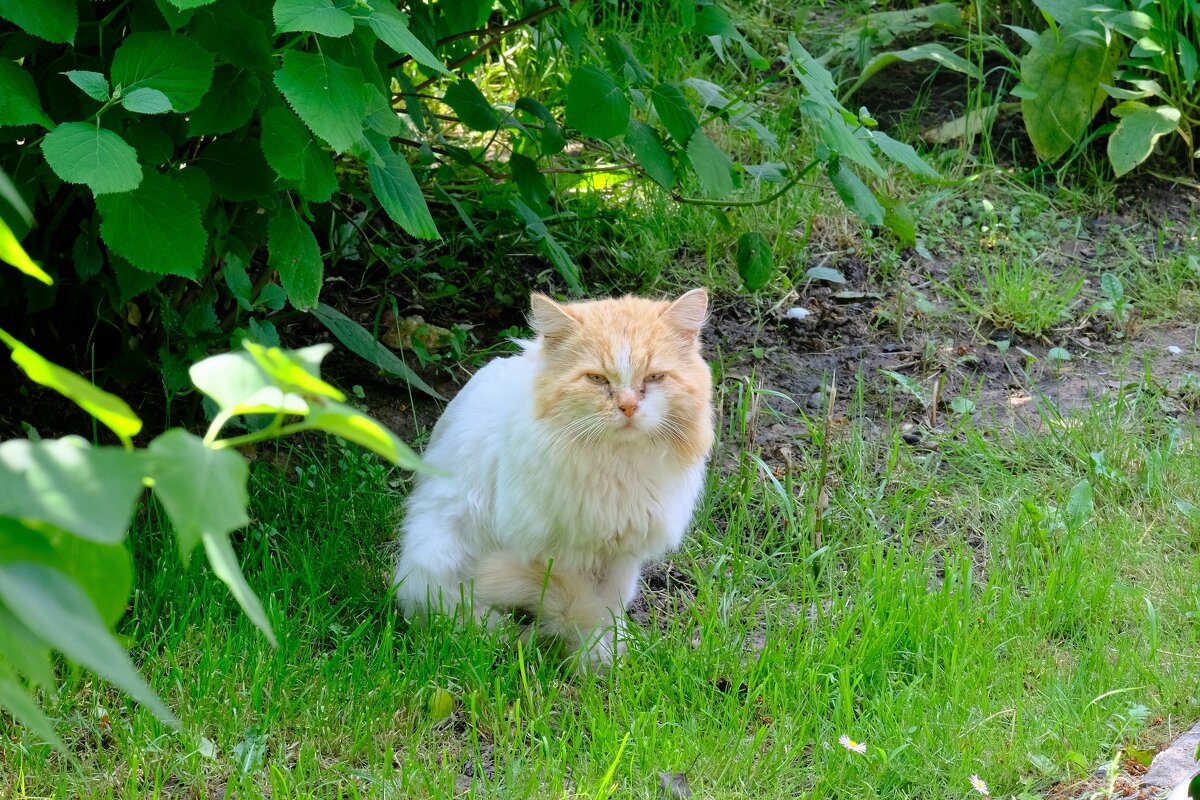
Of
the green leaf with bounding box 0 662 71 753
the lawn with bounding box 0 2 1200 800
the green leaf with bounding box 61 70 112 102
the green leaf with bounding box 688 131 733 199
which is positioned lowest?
the lawn with bounding box 0 2 1200 800

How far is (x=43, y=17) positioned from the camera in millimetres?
2178

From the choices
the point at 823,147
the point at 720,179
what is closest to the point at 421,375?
the point at 720,179

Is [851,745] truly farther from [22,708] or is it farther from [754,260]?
[22,708]

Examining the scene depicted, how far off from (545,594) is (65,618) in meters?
2.22

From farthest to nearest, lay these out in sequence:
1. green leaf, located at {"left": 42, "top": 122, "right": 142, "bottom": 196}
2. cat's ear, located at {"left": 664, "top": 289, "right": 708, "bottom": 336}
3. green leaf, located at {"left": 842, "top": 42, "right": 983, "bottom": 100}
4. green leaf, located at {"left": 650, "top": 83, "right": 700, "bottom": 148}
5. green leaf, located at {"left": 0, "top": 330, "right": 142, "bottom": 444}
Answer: green leaf, located at {"left": 842, "top": 42, "right": 983, "bottom": 100} < green leaf, located at {"left": 650, "top": 83, "right": 700, "bottom": 148} < cat's ear, located at {"left": 664, "top": 289, "right": 708, "bottom": 336} < green leaf, located at {"left": 42, "top": 122, "right": 142, "bottom": 196} < green leaf, located at {"left": 0, "top": 330, "right": 142, "bottom": 444}

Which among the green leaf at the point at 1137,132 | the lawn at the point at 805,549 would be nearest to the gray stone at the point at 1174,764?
the lawn at the point at 805,549

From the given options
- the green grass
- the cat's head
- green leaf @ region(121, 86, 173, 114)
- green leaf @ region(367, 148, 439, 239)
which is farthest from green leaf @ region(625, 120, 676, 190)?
green leaf @ region(121, 86, 173, 114)

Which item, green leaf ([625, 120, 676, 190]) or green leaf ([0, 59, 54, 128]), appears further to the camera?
green leaf ([625, 120, 676, 190])

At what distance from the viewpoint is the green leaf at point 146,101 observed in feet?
6.99

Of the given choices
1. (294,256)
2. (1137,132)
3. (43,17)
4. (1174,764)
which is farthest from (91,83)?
(1137,132)

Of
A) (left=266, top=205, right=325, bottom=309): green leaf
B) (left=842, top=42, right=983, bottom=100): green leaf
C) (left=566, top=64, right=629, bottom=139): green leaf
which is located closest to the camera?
(left=266, top=205, right=325, bottom=309): green leaf

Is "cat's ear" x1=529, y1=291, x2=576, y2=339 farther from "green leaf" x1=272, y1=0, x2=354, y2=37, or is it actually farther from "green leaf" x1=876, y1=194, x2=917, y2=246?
"green leaf" x1=876, y1=194, x2=917, y2=246

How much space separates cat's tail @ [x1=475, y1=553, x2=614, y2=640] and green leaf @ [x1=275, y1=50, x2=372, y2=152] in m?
1.06

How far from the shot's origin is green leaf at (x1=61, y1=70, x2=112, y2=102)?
217cm
